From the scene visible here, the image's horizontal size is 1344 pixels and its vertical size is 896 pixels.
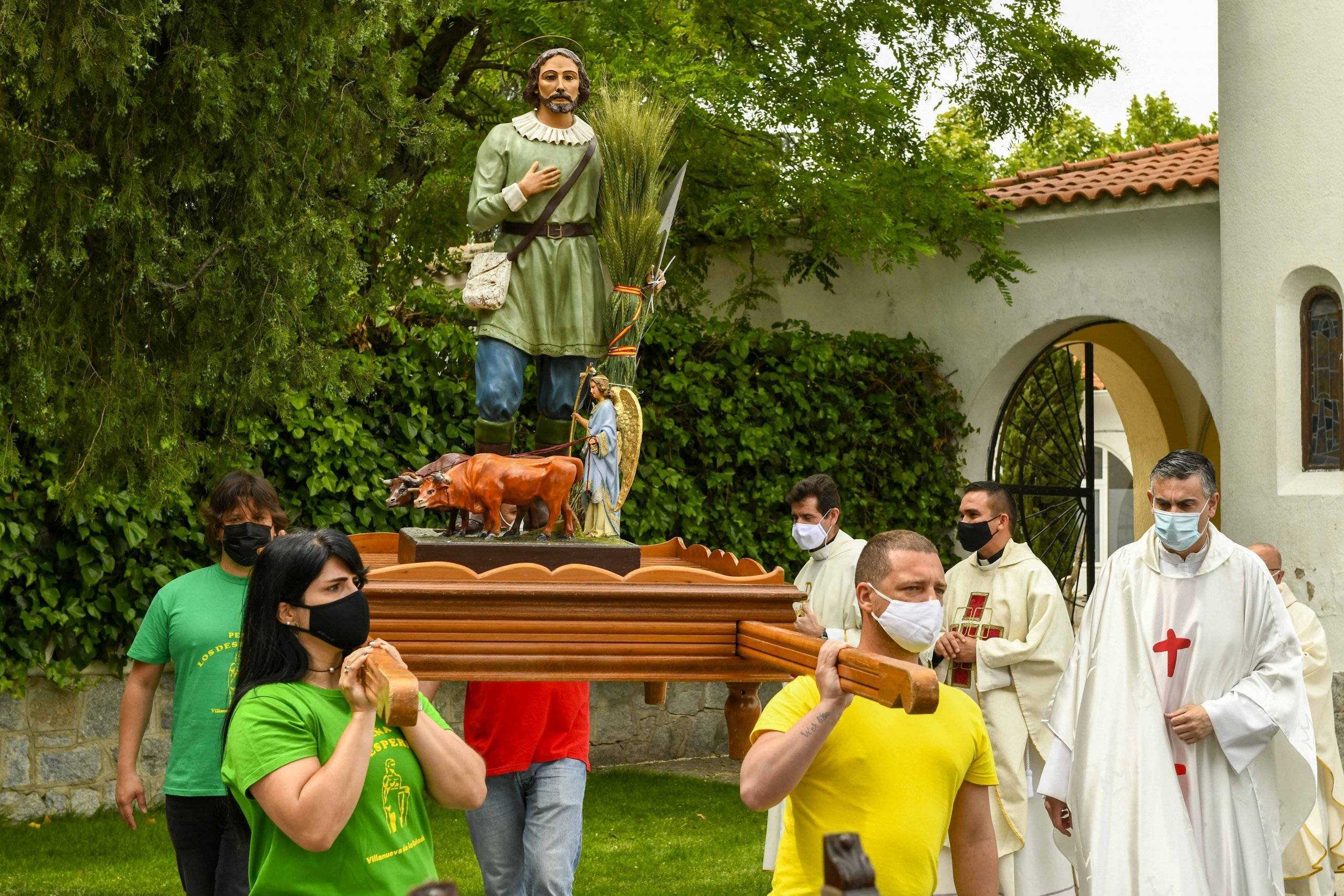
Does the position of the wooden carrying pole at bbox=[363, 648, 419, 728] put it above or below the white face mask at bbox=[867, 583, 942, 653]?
below

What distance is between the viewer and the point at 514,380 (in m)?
4.27

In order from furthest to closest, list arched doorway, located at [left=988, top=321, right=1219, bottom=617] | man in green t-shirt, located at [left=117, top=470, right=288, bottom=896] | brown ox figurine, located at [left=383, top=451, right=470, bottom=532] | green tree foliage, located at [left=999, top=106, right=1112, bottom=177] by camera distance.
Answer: green tree foliage, located at [left=999, top=106, right=1112, bottom=177], arched doorway, located at [left=988, top=321, right=1219, bottom=617], man in green t-shirt, located at [left=117, top=470, right=288, bottom=896], brown ox figurine, located at [left=383, top=451, right=470, bottom=532]

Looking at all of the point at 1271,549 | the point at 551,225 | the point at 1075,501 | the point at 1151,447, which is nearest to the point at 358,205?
the point at 551,225

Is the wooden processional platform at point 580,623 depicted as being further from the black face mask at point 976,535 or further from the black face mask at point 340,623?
the black face mask at point 976,535

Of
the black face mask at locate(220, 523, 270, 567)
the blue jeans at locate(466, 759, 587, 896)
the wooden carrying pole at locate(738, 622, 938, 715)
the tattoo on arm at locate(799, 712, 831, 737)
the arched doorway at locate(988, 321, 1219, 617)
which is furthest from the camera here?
the arched doorway at locate(988, 321, 1219, 617)

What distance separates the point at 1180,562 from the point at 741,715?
89.8 inches

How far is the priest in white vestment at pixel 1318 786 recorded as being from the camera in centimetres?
735

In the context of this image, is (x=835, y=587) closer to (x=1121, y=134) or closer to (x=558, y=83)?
(x=558, y=83)

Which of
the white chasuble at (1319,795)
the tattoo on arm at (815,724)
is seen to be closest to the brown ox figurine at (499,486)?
the tattoo on arm at (815,724)

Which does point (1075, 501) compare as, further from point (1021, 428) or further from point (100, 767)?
point (100, 767)

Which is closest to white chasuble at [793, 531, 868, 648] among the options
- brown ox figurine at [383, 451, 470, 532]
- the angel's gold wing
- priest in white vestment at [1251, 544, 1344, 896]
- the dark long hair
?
priest in white vestment at [1251, 544, 1344, 896]

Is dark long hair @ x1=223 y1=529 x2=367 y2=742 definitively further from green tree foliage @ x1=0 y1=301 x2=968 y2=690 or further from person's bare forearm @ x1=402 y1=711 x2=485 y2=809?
green tree foliage @ x1=0 y1=301 x2=968 y2=690

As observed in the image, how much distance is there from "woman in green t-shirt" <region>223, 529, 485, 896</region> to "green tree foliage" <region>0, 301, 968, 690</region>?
3684mm

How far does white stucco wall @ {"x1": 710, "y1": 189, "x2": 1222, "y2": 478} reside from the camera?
1206 cm
